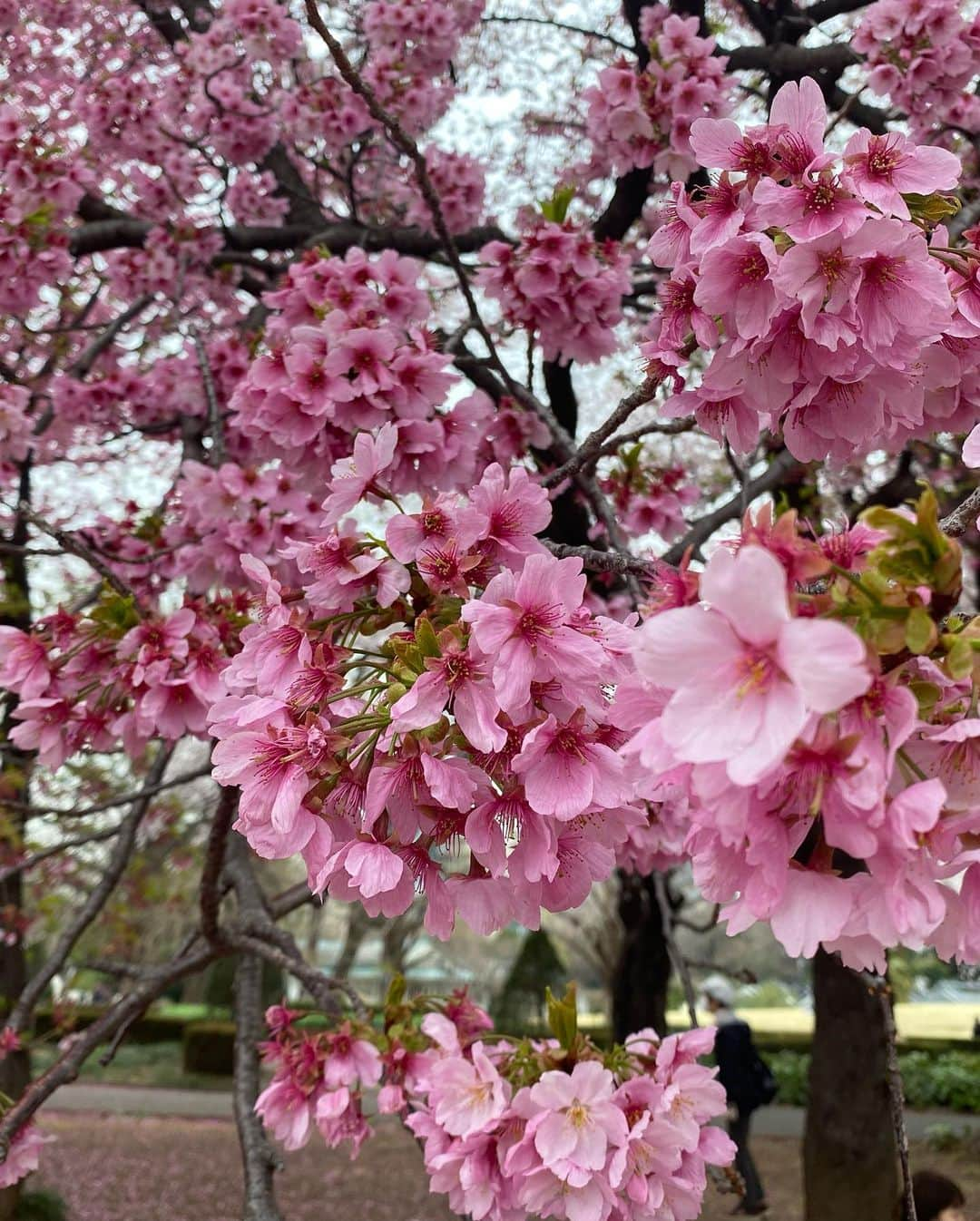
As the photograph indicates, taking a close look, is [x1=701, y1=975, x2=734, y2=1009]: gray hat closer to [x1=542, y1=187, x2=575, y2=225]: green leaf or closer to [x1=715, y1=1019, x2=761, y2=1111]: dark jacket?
[x1=715, y1=1019, x2=761, y2=1111]: dark jacket

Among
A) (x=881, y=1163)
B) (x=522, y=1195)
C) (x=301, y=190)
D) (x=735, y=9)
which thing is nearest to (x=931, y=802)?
(x=522, y=1195)

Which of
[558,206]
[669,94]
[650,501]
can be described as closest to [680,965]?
[650,501]

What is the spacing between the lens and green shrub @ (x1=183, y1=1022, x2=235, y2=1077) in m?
15.1

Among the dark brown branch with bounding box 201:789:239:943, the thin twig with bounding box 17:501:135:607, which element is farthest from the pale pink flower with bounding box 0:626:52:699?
the dark brown branch with bounding box 201:789:239:943

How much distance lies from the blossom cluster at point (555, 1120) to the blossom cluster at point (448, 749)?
55 centimetres

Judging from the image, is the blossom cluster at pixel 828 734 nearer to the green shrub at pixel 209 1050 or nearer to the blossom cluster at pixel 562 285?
the blossom cluster at pixel 562 285

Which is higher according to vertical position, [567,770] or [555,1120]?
[567,770]

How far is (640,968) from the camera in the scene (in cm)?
638

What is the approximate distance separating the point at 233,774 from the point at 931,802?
67 centimetres

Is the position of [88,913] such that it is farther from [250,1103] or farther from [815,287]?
[815,287]

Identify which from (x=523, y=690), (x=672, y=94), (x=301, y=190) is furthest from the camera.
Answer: (x=301, y=190)

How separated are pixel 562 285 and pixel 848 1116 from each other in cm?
522

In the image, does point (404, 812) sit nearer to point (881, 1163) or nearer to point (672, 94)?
point (672, 94)

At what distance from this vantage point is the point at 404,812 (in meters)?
1.02
